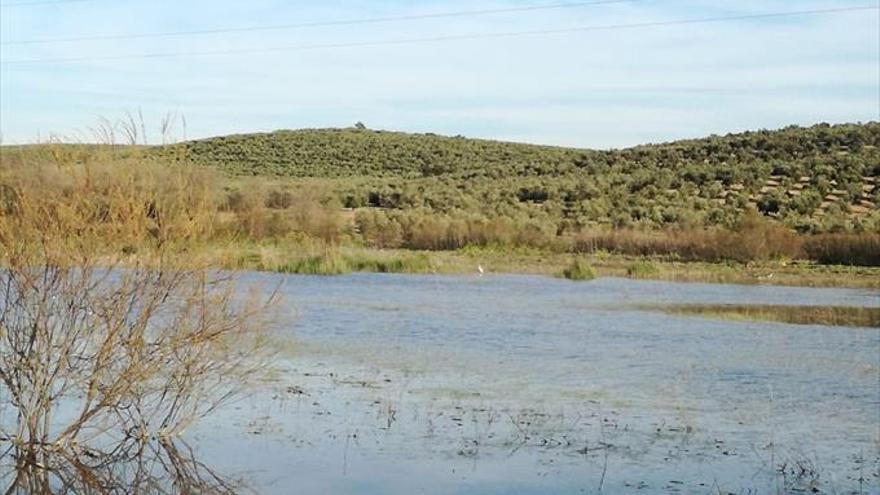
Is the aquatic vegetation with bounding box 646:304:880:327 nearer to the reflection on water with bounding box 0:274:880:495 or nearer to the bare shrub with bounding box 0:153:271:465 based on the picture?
the reflection on water with bounding box 0:274:880:495

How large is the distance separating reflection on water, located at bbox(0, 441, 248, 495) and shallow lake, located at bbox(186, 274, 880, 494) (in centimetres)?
29

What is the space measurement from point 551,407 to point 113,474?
5.61m

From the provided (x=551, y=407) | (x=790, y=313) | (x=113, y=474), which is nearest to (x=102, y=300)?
(x=113, y=474)

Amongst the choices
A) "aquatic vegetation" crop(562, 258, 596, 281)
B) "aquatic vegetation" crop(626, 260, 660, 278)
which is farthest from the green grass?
"aquatic vegetation" crop(626, 260, 660, 278)

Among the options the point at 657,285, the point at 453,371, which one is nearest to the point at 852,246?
the point at 657,285

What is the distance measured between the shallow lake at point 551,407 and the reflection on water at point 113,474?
11.2 inches

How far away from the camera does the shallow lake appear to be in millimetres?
12852

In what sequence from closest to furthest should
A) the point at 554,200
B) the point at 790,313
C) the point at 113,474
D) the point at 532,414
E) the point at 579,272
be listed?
the point at 113,474, the point at 532,414, the point at 790,313, the point at 579,272, the point at 554,200

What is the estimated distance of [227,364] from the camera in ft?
47.2

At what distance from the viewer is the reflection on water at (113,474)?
1212cm

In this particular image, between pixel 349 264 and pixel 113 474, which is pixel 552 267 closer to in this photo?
pixel 349 264

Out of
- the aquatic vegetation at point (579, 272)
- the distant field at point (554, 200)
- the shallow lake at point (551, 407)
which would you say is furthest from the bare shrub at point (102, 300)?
the aquatic vegetation at point (579, 272)

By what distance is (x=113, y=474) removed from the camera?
41.5ft

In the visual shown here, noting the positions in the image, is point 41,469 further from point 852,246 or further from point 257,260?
point 852,246
